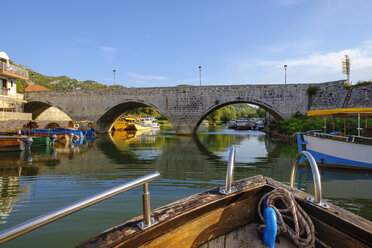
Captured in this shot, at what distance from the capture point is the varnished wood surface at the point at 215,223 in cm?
179

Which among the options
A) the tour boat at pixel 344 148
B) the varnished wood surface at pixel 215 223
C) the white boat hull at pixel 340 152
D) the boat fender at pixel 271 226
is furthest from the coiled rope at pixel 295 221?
the white boat hull at pixel 340 152

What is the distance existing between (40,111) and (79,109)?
359 inches

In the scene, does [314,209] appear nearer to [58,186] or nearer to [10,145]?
[58,186]

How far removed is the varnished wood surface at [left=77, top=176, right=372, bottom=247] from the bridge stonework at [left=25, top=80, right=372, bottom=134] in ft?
64.3

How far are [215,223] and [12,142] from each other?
13024mm

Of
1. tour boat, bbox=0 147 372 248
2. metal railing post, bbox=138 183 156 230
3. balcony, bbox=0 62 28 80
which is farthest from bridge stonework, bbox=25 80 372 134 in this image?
metal railing post, bbox=138 183 156 230

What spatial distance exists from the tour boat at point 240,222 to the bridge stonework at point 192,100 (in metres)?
19.6

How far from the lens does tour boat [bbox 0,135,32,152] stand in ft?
37.8

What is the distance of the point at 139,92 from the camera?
2489 cm

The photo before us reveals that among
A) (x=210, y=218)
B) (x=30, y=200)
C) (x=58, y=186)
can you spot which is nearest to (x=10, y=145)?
(x=58, y=186)

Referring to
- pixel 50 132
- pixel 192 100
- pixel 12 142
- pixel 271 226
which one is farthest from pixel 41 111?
pixel 271 226

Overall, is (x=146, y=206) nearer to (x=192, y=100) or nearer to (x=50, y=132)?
(x=50, y=132)

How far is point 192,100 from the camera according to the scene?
23.8 meters

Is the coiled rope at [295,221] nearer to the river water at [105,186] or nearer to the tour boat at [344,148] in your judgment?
the river water at [105,186]
